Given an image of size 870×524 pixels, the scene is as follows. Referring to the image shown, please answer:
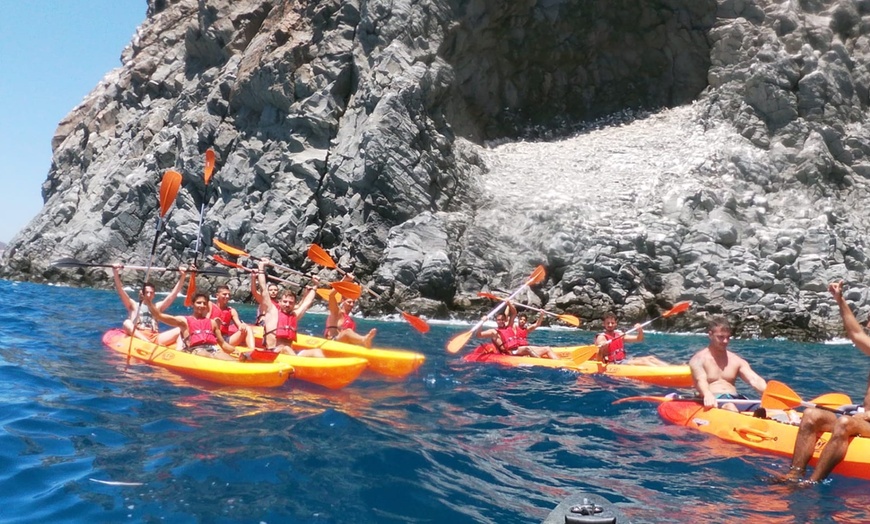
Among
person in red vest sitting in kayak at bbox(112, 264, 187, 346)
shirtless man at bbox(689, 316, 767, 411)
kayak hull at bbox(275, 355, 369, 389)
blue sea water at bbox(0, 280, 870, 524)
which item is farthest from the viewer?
person in red vest sitting in kayak at bbox(112, 264, 187, 346)

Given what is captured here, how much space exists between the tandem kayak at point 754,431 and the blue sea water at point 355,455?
0.12 metres

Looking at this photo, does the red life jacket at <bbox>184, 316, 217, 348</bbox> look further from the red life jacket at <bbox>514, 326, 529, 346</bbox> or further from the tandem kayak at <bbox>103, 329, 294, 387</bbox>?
the red life jacket at <bbox>514, 326, 529, 346</bbox>

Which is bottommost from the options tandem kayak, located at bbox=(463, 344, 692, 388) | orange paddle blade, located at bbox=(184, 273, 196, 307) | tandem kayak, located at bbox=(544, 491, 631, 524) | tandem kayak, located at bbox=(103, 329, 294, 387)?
tandem kayak, located at bbox=(103, 329, 294, 387)

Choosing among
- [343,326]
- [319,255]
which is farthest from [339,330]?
[319,255]

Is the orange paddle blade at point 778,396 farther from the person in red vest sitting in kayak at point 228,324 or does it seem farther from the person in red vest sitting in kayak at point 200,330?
the person in red vest sitting in kayak at point 228,324

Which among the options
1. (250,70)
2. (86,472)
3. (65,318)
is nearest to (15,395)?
(86,472)

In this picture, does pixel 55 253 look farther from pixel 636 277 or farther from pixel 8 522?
pixel 8 522

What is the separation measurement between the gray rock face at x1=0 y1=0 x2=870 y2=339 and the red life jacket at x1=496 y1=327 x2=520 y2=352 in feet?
34.7

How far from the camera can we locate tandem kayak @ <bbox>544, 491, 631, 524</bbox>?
2.67m

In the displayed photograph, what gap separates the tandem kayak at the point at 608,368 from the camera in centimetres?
1076

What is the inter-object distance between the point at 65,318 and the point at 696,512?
610 inches

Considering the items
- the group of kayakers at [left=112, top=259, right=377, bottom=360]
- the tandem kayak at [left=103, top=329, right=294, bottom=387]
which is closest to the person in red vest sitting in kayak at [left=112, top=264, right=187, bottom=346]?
the group of kayakers at [left=112, top=259, right=377, bottom=360]

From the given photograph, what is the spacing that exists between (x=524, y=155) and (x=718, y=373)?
→ 23741 millimetres

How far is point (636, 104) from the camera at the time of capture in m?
32.7
